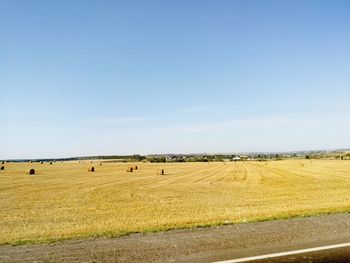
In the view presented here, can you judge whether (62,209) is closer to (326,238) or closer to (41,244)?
(41,244)

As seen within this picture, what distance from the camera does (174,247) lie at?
9.00 metres

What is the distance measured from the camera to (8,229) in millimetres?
14844

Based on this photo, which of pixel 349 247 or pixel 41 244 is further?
pixel 41 244

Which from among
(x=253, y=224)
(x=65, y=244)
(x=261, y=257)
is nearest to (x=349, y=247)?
(x=261, y=257)

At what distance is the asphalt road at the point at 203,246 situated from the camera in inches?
322

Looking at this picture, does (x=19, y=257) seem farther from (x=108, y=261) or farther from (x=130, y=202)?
(x=130, y=202)

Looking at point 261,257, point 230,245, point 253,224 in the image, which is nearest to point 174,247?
point 230,245

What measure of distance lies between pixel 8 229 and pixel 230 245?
8978 millimetres

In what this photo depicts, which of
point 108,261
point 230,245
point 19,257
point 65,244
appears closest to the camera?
point 108,261

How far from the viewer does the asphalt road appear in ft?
26.8

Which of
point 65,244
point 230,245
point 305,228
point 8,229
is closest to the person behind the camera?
point 230,245

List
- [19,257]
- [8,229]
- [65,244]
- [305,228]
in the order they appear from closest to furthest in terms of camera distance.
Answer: [19,257], [65,244], [305,228], [8,229]

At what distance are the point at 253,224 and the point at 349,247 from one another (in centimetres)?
320

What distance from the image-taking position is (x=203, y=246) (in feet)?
29.7
